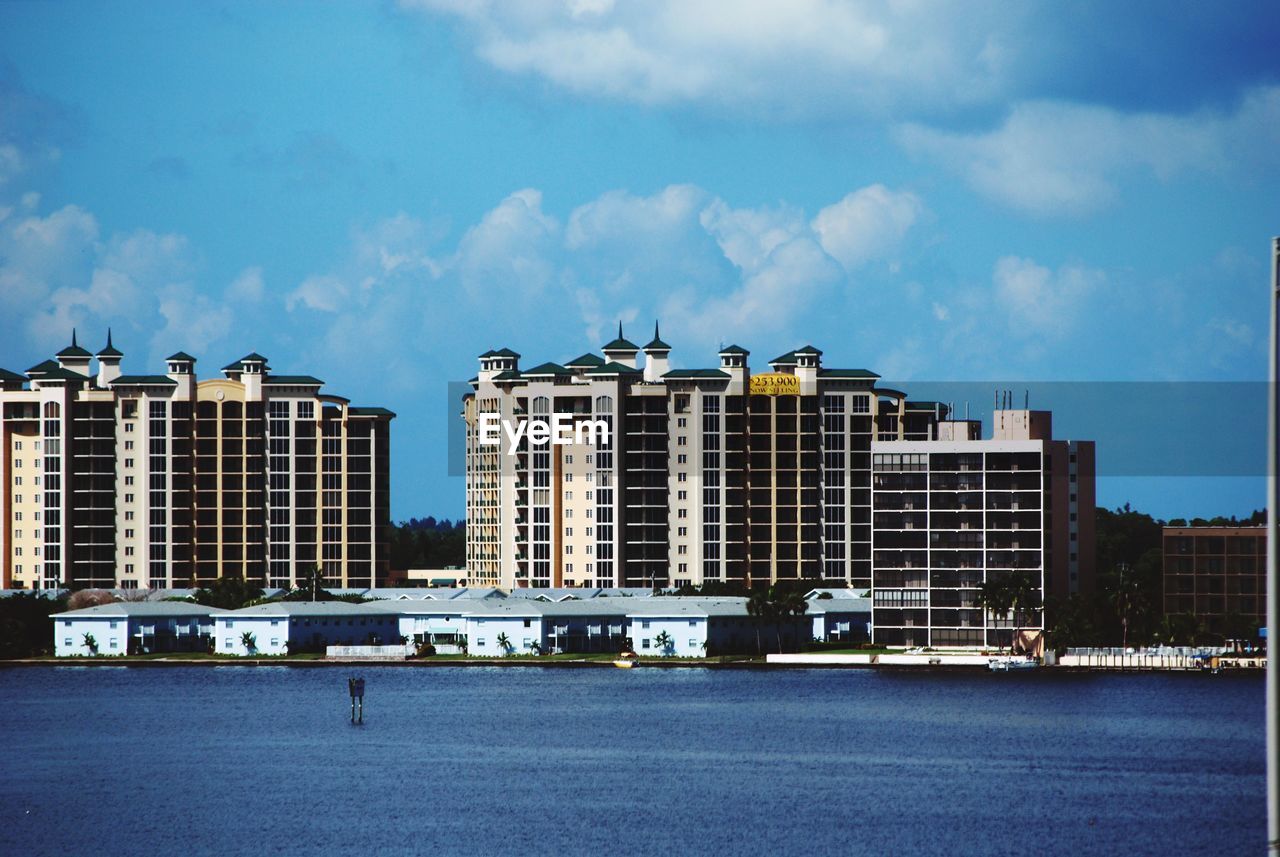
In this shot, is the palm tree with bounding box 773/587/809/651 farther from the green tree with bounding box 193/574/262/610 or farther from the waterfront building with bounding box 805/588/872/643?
the green tree with bounding box 193/574/262/610

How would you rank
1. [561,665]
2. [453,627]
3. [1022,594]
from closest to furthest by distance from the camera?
[1022,594], [561,665], [453,627]

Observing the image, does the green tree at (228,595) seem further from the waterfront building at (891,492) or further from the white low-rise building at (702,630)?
the white low-rise building at (702,630)

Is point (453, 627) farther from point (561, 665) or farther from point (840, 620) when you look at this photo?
point (840, 620)

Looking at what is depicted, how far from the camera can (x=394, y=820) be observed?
7962 centimetres

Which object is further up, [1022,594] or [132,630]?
[1022,594]

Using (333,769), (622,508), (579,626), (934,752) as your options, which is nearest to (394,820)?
(333,769)

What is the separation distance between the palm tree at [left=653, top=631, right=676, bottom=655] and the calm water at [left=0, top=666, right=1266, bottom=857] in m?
17.8

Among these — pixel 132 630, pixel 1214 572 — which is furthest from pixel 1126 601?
pixel 132 630

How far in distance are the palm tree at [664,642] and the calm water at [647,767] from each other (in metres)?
17.8

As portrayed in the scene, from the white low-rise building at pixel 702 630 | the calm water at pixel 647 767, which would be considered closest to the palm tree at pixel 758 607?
the white low-rise building at pixel 702 630

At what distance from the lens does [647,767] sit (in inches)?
3752

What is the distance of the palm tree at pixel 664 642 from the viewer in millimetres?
162750

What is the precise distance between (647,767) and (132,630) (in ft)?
286

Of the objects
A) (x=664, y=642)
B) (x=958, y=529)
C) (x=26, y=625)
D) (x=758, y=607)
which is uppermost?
(x=958, y=529)
